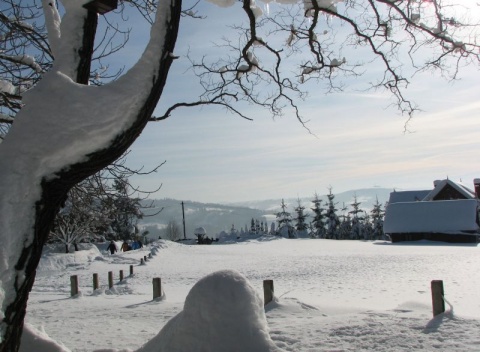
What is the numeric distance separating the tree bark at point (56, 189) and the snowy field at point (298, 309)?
2205 mm

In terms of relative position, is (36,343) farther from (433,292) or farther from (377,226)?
(377,226)

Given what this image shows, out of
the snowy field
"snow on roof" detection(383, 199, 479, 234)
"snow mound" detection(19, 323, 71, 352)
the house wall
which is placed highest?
the house wall

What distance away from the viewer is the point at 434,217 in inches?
1710

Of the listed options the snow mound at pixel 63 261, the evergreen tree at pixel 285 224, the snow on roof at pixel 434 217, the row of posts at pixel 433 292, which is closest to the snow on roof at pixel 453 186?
the snow on roof at pixel 434 217

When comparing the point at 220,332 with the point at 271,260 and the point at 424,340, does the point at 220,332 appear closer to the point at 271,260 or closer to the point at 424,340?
the point at 424,340

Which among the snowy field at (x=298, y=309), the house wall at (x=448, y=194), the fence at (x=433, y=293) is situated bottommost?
the snowy field at (x=298, y=309)

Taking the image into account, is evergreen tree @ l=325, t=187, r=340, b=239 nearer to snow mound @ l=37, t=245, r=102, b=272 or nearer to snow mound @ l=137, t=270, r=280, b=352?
snow mound @ l=37, t=245, r=102, b=272

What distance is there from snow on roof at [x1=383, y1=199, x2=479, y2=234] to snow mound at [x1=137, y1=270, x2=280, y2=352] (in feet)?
134

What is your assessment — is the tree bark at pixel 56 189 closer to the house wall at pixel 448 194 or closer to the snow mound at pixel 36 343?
the snow mound at pixel 36 343

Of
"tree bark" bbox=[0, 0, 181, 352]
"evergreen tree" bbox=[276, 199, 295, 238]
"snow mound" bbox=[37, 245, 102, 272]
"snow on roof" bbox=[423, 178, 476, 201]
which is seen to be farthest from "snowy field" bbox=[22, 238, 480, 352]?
"evergreen tree" bbox=[276, 199, 295, 238]

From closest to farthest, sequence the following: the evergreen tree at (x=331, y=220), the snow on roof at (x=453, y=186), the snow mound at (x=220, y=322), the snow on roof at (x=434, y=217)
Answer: the snow mound at (x=220, y=322), the snow on roof at (x=434, y=217), the snow on roof at (x=453, y=186), the evergreen tree at (x=331, y=220)

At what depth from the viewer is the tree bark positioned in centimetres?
309

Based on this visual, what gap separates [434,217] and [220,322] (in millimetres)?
42508

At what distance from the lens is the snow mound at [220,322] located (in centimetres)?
490
